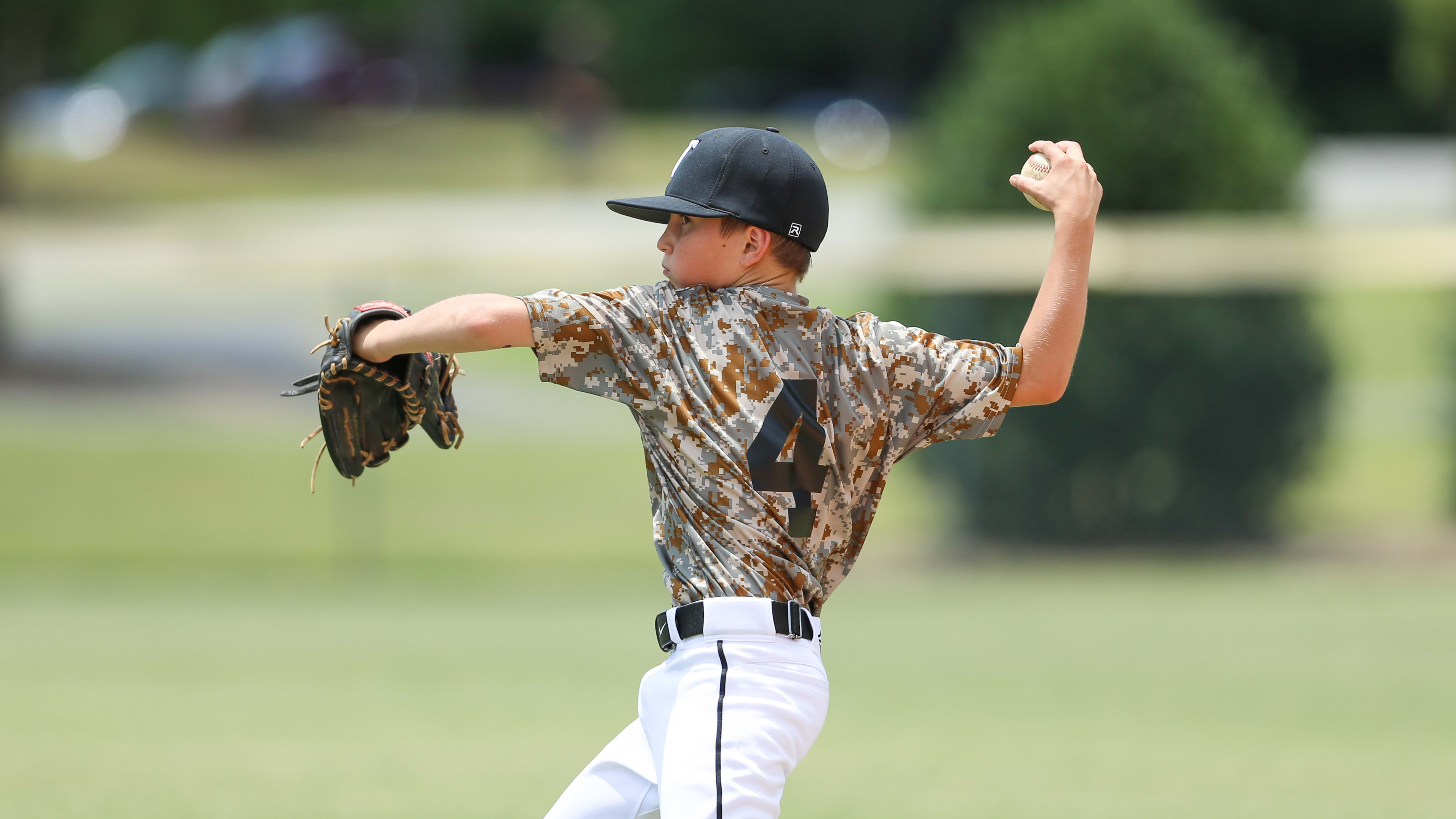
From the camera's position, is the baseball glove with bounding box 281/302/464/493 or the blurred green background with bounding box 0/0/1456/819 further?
the blurred green background with bounding box 0/0/1456/819

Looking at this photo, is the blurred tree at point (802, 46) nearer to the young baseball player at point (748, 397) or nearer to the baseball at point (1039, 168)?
Result: the baseball at point (1039, 168)

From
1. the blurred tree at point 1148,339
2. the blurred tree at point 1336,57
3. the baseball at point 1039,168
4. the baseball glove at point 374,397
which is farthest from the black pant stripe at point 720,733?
the blurred tree at point 1336,57

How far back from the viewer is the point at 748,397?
288 centimetres

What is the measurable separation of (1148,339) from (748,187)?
319 inches

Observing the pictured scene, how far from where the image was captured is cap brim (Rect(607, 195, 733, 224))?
2.88 meters

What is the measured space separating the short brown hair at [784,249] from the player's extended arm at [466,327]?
0.42m

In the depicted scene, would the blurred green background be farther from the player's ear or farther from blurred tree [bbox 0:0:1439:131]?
blurred tree [bbox 0:0:1439:131]

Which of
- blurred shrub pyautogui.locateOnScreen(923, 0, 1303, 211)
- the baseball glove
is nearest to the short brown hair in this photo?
the baseball glove

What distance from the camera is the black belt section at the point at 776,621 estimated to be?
286 centimetres

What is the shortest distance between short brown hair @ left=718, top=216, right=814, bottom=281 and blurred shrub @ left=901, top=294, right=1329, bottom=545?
297 inches

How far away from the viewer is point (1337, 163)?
105 ft

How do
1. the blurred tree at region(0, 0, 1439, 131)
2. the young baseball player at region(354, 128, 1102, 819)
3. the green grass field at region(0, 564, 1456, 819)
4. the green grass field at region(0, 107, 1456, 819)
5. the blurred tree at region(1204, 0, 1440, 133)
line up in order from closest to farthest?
the young baseball player at region(354, 128, 1102, 819)
the green grass field at region(0, 564, 1456, 819)
the green grass field at region(0, 107, 1456, 819)
the blurred tree at region(1204, 0, 1440, 133)
the blurred tree at region(0, 0, 1439, 131)

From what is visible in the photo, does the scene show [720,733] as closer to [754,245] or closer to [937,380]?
[937,380]

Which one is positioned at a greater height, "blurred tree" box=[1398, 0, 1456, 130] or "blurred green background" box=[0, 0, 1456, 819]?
"blurred tree" box=[1398, 0, 1456, 130]
